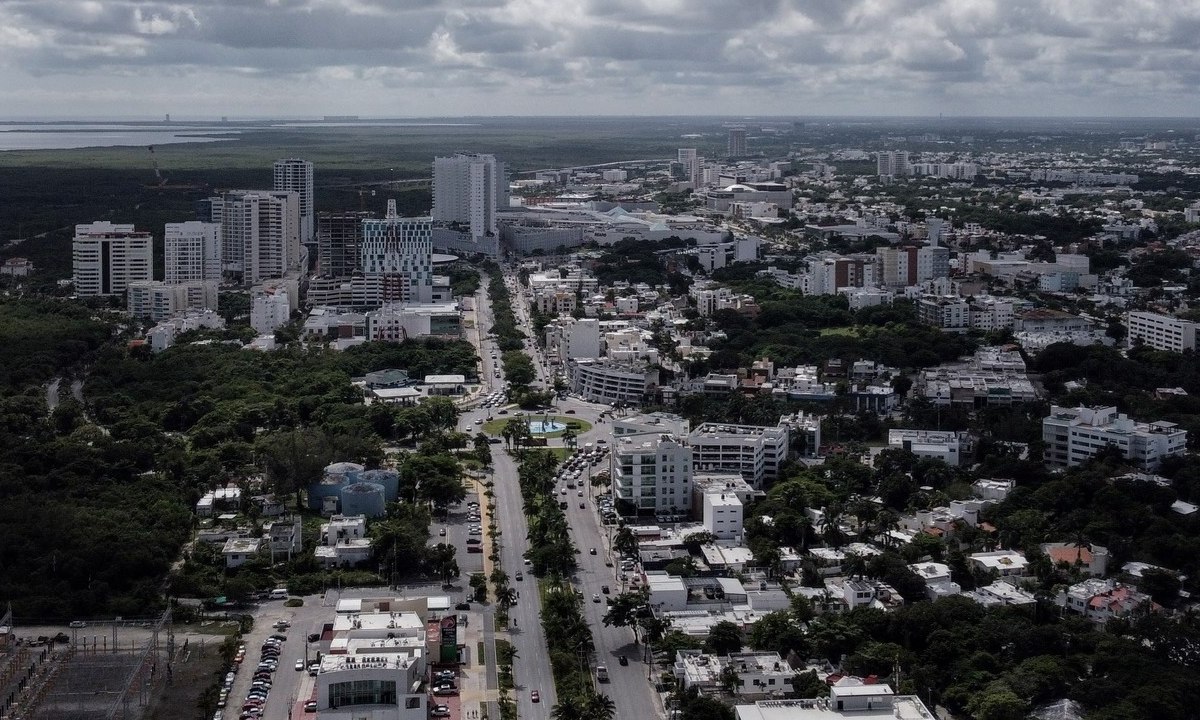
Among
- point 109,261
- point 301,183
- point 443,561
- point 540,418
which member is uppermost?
point 301,183

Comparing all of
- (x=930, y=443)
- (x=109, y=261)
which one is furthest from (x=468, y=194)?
(x=930, y=443)

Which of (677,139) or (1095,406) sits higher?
(677,139)

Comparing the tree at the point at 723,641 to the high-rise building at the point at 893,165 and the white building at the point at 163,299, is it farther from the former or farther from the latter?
the high-rise building at the point at 893,165

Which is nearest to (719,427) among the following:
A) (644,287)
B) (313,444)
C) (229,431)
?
(313,444)

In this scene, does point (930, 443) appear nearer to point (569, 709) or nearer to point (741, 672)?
point (741, 672)

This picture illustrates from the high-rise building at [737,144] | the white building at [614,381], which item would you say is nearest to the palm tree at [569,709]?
the white building at [614,381]

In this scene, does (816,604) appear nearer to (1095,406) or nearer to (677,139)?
(1095,406)
